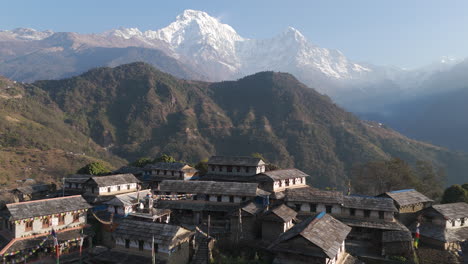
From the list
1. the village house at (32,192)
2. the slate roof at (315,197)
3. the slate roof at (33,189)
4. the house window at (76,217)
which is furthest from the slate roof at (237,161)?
the slate roof at (33,189)

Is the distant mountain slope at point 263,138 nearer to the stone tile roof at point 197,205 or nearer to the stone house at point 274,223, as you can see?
the stone tile roof at point 197,205

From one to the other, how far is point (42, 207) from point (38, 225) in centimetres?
204

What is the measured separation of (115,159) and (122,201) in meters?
117

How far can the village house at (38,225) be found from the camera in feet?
109

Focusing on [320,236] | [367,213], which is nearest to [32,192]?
[320,236]

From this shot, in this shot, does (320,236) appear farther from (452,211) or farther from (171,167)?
(171,167)

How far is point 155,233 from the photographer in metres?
30.1

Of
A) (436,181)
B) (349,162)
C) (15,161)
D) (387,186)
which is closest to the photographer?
(387,186)

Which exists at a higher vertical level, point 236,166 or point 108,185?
point 236,166

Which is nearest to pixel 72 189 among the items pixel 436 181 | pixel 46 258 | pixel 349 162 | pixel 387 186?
pixel 46 258

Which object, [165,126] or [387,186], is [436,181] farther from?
[165,126]

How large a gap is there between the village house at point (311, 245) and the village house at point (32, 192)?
48.0 meters

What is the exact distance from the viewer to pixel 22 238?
34594 millimetres

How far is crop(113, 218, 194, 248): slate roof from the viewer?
1155 inches
